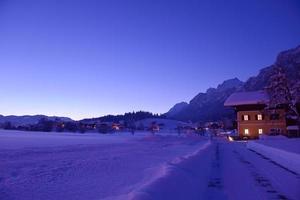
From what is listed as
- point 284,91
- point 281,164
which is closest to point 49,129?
point 284,91

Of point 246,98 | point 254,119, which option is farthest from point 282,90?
point 246,98

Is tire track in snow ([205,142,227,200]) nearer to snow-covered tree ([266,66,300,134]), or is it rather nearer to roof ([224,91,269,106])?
snow-covered tree ([266,66,300,134])

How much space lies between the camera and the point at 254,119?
225 ft

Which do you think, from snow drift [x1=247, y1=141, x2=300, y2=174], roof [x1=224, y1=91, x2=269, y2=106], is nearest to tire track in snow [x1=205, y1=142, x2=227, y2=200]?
snow drift [x1=247, y1=141, x2=300, y2=174]

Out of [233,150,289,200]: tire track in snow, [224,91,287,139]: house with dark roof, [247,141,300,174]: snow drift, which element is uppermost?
[224,91,287,139]: house with dark roof

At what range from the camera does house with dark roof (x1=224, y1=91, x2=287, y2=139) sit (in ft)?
216

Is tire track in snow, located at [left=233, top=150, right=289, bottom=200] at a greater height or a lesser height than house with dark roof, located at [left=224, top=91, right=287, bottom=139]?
lesser

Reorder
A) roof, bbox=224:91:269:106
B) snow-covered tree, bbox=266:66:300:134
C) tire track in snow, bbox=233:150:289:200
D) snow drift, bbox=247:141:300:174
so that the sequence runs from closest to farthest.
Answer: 1. tire track in snow, bbox=233:150:289:200
2. snow drift, bbox=247:141:300:174
3. snow-covered tree, bbox=266:66:300:134
4. roof, bbox=224:91:269:106

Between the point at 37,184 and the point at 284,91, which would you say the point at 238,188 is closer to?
the point at 37,184

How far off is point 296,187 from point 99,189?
22.1 feet

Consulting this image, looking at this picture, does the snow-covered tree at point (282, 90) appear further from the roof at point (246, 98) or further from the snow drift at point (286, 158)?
the roof at point (246, 98)

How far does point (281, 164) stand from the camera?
61.8 ft

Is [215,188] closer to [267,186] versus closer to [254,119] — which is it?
Answer: [267,186]

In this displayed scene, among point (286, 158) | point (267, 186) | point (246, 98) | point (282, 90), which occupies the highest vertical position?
point (246, 98)
